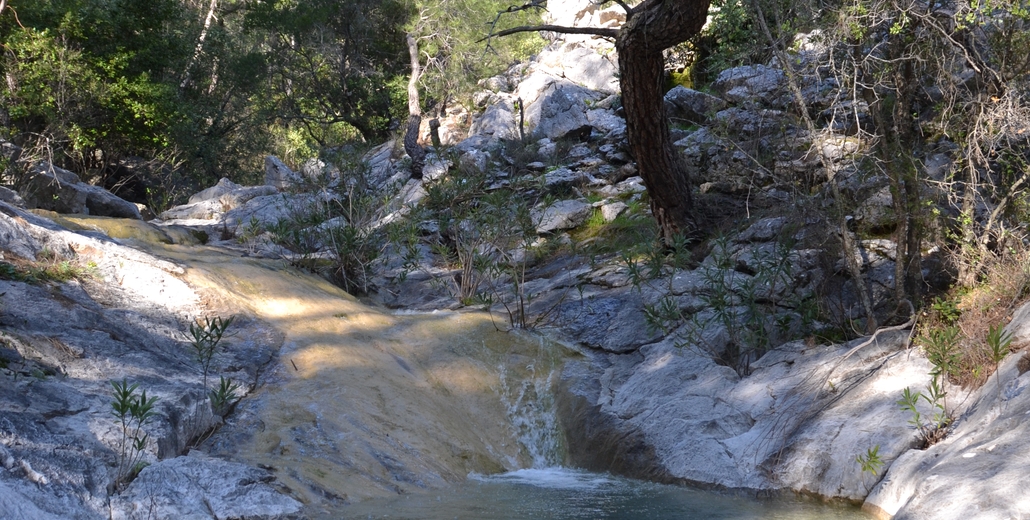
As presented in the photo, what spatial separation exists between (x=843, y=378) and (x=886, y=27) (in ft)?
9.35

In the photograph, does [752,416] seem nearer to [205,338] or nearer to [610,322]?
[610,322]

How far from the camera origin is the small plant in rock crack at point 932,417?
4.89 metres

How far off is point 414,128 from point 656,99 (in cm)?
999

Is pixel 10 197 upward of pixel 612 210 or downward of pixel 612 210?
upward

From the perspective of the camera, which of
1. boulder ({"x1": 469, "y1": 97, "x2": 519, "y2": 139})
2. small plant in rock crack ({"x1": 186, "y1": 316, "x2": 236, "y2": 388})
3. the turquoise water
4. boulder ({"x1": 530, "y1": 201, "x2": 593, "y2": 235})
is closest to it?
the turquoise water

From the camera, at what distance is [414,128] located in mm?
17344

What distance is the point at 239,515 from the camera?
417cm

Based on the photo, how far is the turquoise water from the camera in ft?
15.5

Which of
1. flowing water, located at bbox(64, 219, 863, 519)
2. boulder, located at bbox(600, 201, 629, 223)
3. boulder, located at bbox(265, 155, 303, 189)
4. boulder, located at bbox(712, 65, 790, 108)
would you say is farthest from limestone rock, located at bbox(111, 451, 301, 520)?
boulder, located at bbox(265, 155, 303, 189)

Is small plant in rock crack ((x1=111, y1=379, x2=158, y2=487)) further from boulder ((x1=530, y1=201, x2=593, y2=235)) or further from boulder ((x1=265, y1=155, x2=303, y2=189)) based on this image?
boulder ((x1=265, y1=155, x2=303, y2=189))

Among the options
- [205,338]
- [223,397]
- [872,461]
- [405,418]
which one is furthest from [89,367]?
[872,461]

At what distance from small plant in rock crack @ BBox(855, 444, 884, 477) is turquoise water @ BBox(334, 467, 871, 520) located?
260mm

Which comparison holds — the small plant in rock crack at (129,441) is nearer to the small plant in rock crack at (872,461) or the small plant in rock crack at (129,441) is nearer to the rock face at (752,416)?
the rock face at (752,416)

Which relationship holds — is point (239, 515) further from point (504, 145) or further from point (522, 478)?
point (504, 145)
